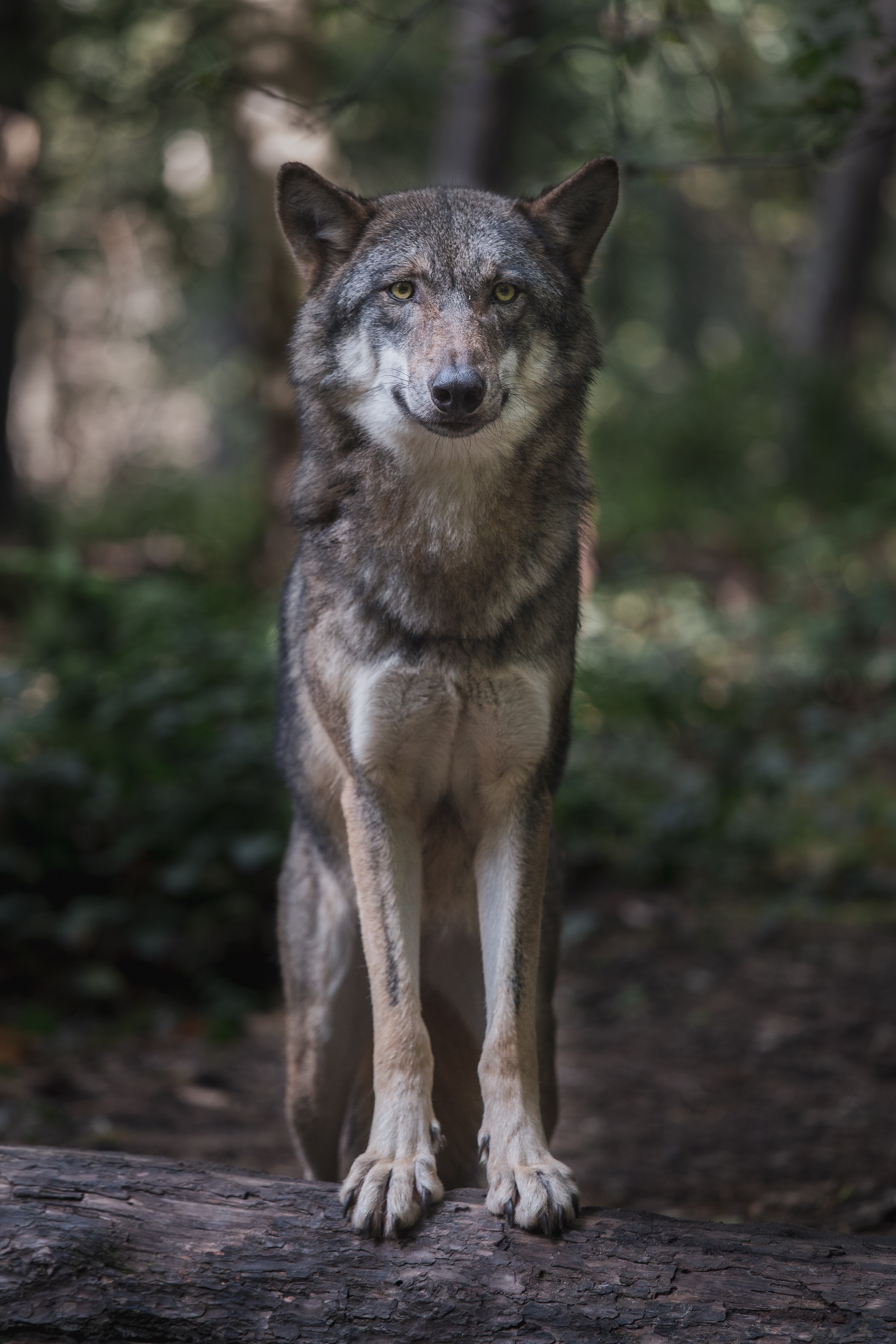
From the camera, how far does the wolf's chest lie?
328cm

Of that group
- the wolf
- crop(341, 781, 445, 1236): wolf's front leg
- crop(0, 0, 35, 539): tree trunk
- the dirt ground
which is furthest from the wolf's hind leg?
crop(0, 0, 35, 539): tree trunk

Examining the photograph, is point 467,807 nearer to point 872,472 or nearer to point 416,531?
point 416,531

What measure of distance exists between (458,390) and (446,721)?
92 centimetres

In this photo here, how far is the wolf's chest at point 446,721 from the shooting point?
3.28 metres

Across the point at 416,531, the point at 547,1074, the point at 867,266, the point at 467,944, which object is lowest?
the point at 547,1074

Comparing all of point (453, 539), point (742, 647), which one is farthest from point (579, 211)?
point (742, 647)

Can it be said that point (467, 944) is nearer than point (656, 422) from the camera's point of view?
Yes

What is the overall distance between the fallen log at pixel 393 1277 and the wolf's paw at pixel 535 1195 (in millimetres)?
33

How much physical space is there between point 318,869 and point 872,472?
1178 centimetres

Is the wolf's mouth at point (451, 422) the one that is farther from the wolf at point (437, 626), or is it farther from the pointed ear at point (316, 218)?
the pointed ear at point (316, 218)

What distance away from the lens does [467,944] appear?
3799mm

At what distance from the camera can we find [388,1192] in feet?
9.69

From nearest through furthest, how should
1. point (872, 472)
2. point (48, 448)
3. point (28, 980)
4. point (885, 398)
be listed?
1. point (28, 980)
2. point (872, 472)
3. point (885, 398)
4. point (48, 448)

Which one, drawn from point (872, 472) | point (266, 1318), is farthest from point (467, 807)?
point (872, 472)
